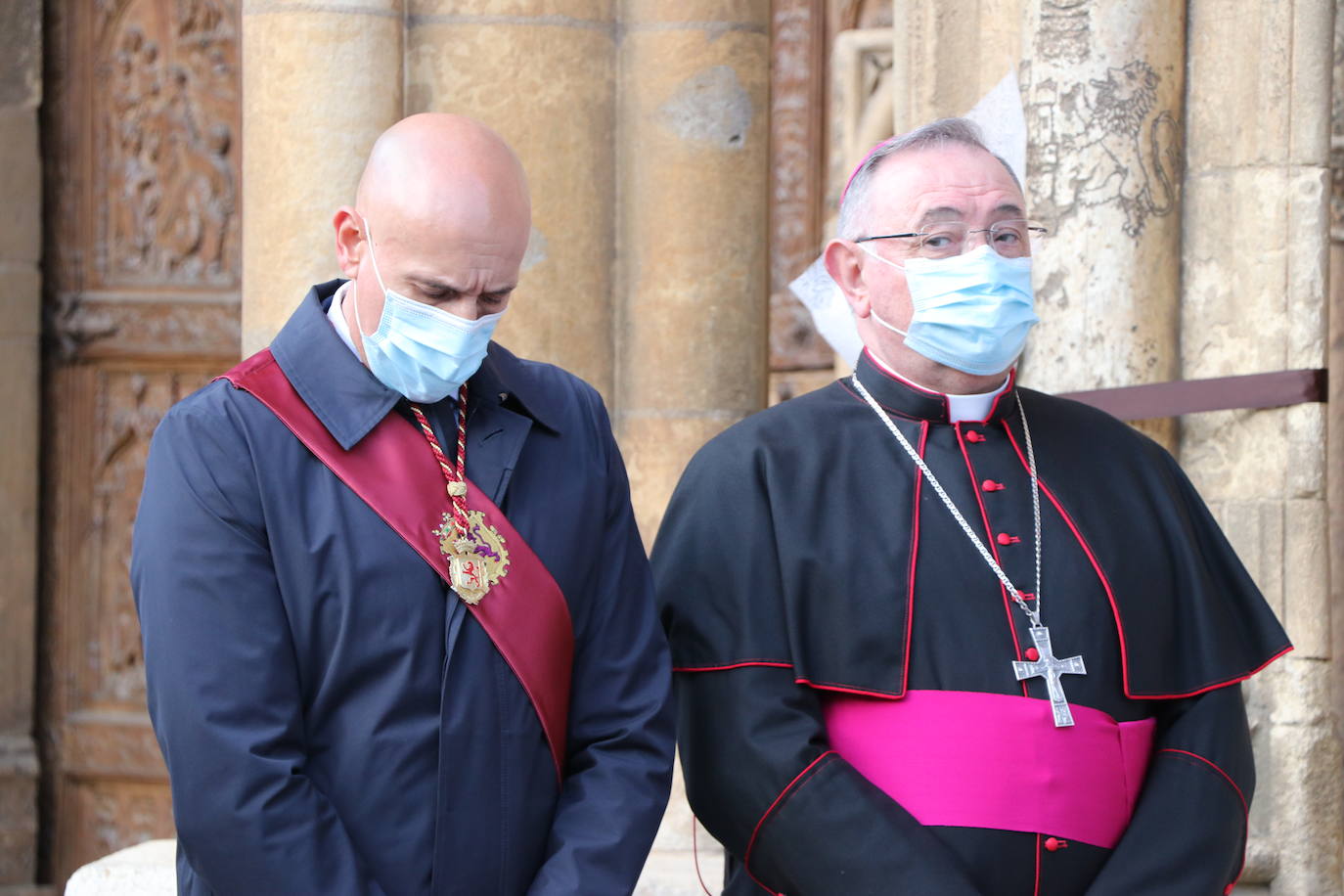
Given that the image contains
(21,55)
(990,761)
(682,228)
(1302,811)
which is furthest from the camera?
(21,55)

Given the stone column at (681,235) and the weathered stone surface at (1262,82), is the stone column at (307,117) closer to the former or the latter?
the stone column at (681,235)

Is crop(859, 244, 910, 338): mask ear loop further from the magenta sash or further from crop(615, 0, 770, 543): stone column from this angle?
crop(615, 0, 770, 543): stone column

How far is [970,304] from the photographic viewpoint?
231 cm

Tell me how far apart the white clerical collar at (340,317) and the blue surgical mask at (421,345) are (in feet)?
0.17

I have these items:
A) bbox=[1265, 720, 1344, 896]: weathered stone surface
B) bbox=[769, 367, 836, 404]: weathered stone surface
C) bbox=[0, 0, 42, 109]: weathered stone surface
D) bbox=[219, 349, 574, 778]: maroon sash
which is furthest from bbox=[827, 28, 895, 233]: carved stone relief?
bbox=[219, 349, 574, 778]: maroon sash

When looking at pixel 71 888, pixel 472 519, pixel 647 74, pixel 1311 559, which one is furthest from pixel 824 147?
pixel 472 519

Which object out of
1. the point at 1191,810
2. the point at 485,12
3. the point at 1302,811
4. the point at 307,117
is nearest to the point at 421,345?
the point at 1191,810

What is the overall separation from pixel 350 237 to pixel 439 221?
153 mm

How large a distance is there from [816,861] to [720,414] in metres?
1.57

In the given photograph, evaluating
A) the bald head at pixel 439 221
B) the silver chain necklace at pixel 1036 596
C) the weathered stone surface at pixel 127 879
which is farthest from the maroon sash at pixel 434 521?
the weathered stone surface at pixel 127 879

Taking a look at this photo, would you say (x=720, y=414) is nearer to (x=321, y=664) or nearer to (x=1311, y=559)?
(x=1311, y=559)

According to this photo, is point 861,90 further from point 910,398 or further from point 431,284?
point 431,284

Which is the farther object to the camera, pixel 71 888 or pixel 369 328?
pixel 71 888

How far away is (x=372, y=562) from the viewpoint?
77.9 inches
